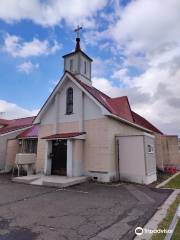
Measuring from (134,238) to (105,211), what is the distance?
210 centimetres

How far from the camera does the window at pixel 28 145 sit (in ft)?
60.1

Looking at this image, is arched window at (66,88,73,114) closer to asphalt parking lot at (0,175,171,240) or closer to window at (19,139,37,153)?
window at (19,139,37,153)

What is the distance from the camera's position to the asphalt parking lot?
15.0ft

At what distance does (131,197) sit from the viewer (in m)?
8.47

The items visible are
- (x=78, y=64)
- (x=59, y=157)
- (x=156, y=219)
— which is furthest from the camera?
(x=78, y=64)

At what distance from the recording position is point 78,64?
1853cm

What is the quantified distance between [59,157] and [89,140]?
8.37ft

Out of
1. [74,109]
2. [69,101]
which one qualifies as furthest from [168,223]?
[69,101]

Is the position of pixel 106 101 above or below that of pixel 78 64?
below

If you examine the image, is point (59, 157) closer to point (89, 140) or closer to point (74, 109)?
point (89, 140)

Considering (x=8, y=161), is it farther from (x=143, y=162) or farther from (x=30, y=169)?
(x=143, y=162)

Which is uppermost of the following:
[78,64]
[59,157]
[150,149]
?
[78,64]

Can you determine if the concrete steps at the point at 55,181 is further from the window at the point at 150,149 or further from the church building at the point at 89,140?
the window at the point at 150,149

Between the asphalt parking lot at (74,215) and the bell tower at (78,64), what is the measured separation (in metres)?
12.2
